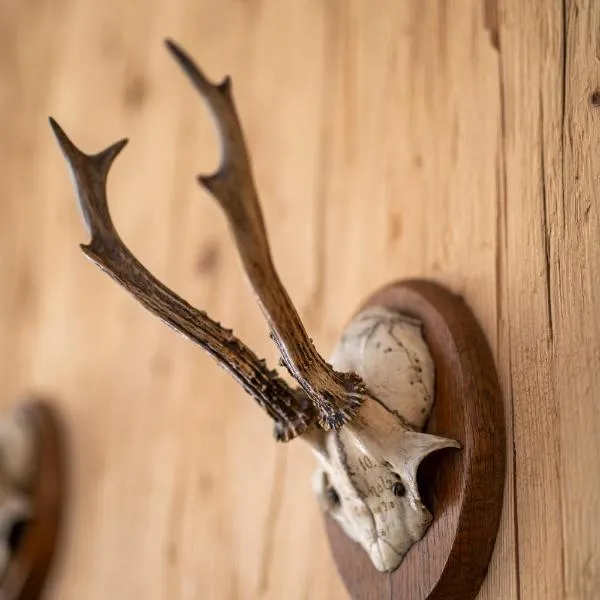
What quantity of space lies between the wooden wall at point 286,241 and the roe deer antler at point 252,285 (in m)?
0.17

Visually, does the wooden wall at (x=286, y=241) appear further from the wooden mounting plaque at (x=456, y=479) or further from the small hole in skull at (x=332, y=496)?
the small hole in skull at (x=332, y=496)

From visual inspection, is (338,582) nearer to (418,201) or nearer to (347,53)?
(418,201)

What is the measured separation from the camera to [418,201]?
30.8 inches

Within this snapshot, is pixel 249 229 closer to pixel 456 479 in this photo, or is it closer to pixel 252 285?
pixel 252 285

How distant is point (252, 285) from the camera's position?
542 mm

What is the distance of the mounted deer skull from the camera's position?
55 cm

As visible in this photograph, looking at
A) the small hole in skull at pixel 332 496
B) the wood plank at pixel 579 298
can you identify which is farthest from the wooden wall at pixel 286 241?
the small hole in skull at pixel 332 496

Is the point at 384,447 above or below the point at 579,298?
below

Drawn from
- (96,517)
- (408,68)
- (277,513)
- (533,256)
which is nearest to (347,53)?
(408,68)

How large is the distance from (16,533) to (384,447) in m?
0.70

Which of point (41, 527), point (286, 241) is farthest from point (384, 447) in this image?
point (41, 527)

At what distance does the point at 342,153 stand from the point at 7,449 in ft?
2.15

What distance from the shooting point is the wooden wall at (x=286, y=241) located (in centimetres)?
63

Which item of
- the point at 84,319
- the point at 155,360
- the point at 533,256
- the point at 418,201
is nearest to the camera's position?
the point at 533,256
